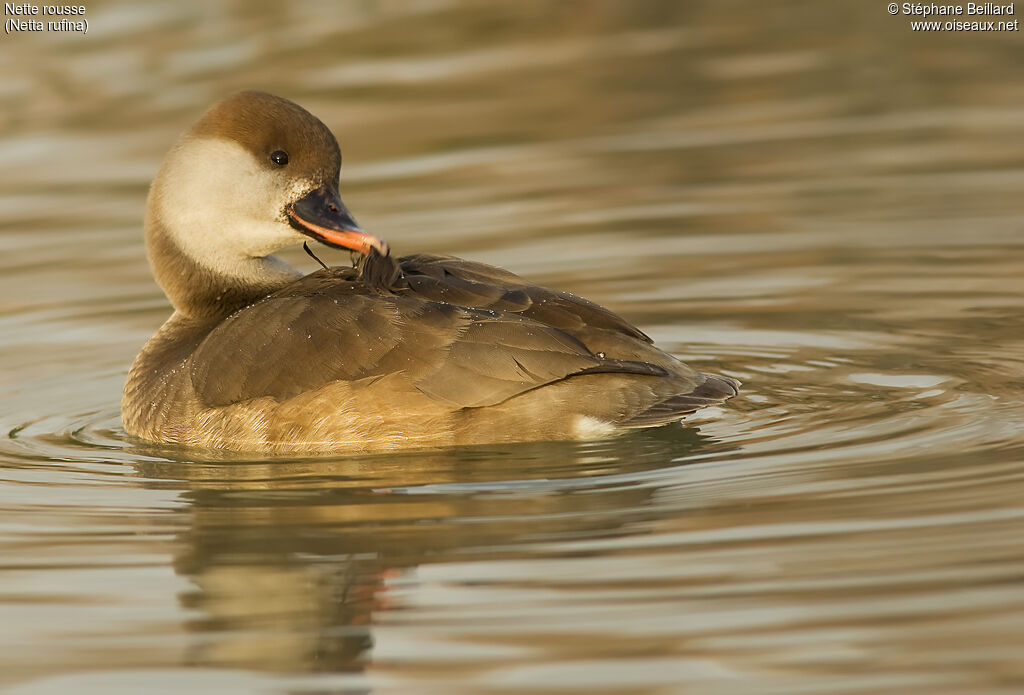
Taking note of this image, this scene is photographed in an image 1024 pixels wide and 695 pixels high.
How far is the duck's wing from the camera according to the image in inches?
247

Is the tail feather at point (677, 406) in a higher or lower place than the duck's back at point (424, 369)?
lower

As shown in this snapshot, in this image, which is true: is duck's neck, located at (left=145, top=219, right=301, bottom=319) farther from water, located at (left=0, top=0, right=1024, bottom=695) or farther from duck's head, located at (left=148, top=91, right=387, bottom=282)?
water, located at (left=0, top=0, right=1024, bottom=695)

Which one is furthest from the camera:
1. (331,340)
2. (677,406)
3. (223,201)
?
(223,201)

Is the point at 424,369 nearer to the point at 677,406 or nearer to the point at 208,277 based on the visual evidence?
the point at 677,406

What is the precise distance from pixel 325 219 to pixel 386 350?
2.98 feet

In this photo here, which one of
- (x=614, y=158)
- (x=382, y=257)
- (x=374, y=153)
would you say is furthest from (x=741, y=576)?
(x=374, y=153)

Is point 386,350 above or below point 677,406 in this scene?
above

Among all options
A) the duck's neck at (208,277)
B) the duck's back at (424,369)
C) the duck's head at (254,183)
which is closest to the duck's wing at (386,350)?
the duck's back at (424,369)

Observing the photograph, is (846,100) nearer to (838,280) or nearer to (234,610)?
(838,280)

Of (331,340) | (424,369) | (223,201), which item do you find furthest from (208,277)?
(424,369)

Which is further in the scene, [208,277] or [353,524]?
[208,277]

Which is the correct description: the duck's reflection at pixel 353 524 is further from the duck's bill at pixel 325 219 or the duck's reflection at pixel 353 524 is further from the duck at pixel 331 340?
the duck's bill at pixel 325 219

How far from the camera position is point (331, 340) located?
653 cm

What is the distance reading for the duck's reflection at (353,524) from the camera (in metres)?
4.88
